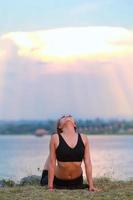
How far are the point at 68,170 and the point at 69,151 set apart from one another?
39 cm

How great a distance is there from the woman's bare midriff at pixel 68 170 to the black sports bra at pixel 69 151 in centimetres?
10

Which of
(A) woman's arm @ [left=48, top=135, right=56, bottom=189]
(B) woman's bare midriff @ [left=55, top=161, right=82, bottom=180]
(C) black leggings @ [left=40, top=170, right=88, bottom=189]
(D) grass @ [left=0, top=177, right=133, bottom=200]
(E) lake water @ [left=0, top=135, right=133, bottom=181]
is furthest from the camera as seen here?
(E) lake water @ [left=0, top=135, right=133, bottom=181]

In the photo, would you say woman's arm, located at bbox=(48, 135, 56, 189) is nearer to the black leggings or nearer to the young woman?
the young woman

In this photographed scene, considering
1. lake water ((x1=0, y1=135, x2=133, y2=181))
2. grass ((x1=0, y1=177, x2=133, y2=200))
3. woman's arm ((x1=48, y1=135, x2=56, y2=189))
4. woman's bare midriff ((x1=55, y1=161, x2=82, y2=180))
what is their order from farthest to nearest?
lake water ((x1=0, y1=135, x2=133, y2=181)) → woman's bare midriff ((x1=55, y1=161, x2=82, y2=180)) → woman's arm ((x1=48, y1=135, x2=56, y2=189)) → grass ((x1=0, y1=177, x2=133, y2=200))

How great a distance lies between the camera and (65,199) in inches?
380

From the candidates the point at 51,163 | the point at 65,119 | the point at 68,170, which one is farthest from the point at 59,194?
the point at 65,119

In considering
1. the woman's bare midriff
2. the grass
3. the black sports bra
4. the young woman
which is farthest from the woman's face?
the grass

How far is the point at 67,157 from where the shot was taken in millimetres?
10781

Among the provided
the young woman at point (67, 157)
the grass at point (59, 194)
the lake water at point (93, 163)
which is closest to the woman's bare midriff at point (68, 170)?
the young woman at point (67, 157)

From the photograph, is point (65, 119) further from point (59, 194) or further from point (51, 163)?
point (59, 194)

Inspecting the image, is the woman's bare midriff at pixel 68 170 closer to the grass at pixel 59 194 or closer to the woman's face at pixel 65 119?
the grass at pixel 59 194

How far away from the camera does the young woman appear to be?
10.7 metres

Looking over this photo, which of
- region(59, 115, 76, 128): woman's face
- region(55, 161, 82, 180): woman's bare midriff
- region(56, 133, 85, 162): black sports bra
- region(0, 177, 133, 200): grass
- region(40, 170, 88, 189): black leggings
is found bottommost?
region(0, 177, 133, 200): grass

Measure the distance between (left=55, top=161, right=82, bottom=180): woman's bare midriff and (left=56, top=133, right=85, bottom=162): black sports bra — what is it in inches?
3.9
